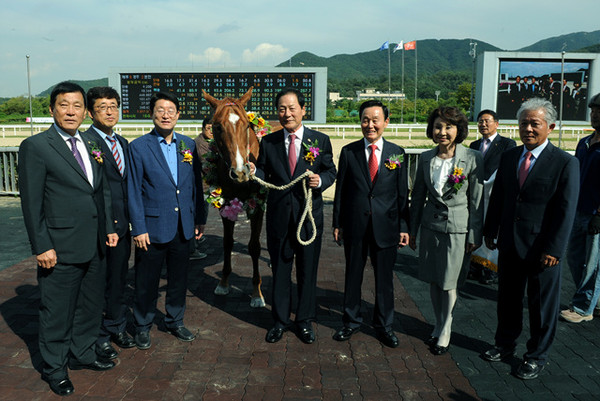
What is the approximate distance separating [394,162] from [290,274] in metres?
1.43

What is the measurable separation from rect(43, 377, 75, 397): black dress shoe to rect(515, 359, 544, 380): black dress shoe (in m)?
3.44

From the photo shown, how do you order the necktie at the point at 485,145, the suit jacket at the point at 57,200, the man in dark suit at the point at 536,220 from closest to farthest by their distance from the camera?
1. the suit jacket at the point at 57,200
2. the man in dark suit at the point at 536,220
3. the necktie at the point at 485,145

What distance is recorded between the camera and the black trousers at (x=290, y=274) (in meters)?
4.11

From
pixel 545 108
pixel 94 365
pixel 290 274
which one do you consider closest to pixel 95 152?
pixel 94 365

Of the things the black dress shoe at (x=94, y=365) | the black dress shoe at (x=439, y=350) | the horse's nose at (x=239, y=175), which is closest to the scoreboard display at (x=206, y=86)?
the horse's nose at (x=239, y=175)

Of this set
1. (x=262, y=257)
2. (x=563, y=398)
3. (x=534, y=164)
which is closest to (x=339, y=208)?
(x=534, y=164)

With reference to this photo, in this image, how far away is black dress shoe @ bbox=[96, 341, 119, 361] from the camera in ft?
12.0

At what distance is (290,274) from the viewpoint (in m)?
4.16

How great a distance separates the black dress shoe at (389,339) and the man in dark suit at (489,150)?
234 cm

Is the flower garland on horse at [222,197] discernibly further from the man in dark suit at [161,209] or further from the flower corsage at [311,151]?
the flower corsage at [311,151]

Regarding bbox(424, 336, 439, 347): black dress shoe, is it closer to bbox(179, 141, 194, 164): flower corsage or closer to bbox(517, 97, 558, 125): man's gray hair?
bbox(517, 97, 558, 125): man's gray hair

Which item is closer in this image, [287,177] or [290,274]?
[287,177]

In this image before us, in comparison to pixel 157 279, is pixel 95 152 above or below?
above

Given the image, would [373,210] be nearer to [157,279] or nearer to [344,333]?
[344,333]
